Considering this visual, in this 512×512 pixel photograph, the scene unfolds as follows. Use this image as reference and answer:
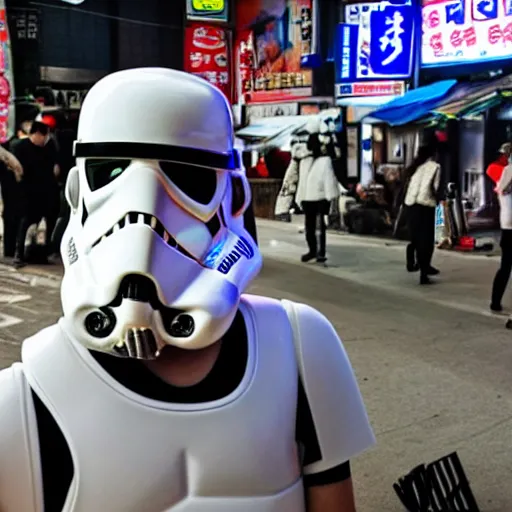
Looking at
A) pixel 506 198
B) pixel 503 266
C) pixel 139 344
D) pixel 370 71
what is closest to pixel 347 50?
pixel 370 71

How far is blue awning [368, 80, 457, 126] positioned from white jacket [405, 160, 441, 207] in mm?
3559

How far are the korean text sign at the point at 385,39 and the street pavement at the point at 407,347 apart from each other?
10.6 feet

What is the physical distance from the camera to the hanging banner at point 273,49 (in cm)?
1472

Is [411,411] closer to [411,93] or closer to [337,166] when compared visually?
[411,93]

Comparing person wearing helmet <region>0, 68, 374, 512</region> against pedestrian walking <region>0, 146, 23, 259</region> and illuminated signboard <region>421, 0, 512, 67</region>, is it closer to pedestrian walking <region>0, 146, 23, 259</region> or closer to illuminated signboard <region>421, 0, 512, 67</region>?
pedestrian walking <region>0, 146, 23, 259</region>

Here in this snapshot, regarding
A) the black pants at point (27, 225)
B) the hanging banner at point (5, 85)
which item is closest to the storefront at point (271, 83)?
the hanging banner at point (5, 85)

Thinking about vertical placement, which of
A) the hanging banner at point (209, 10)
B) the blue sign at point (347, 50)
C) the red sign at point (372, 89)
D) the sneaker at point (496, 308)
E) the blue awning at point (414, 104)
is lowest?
the sneaker at point (496, 308)

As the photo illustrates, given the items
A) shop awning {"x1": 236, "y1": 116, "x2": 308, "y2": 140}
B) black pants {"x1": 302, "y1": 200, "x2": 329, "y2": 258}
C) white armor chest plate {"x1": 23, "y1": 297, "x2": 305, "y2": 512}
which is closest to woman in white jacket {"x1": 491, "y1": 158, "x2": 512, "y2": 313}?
black pants {"x1": 302, "y1": 200, "x2": 329, "y2": 258}

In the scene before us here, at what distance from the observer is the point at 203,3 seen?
16.2m

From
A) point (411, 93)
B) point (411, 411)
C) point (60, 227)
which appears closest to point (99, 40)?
point (411, 93)

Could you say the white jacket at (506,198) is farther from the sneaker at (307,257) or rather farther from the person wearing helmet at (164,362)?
the person wearing helmet at (164,362)

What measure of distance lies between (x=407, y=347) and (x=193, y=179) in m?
4.56

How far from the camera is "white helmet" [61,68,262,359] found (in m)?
1.21

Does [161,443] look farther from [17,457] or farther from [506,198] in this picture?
[506,198]
